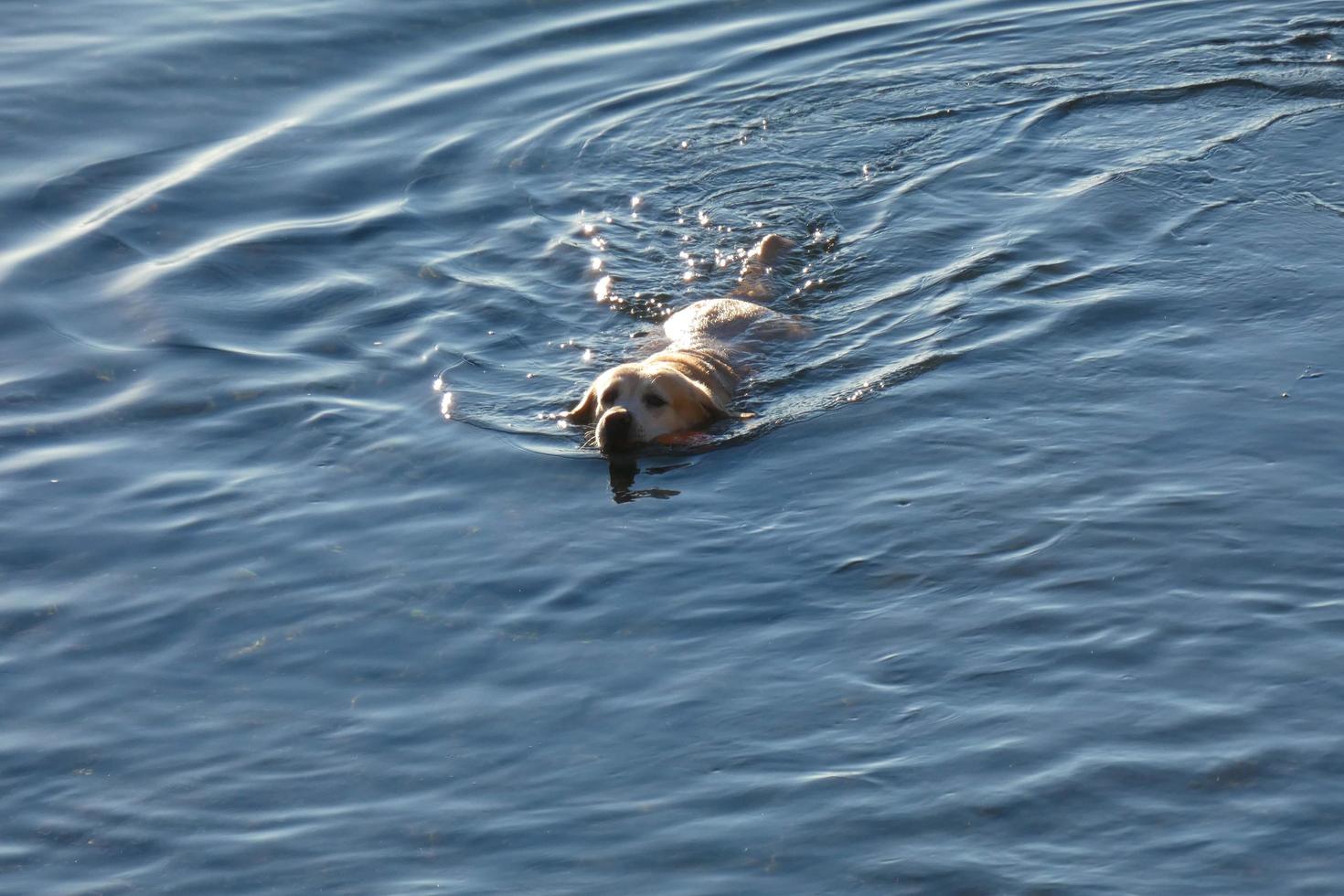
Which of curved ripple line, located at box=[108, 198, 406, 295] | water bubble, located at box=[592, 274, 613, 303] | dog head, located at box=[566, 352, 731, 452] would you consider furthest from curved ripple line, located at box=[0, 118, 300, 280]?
dog head, located at box=[566, 352, 731, 452]

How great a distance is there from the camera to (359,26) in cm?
1521

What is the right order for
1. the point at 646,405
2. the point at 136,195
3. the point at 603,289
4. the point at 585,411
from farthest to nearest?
1. the point at 136,195
2. the point at 603,289
3. the point at 585,411
4. the point at 646,405

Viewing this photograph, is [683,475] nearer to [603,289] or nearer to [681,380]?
[681,380]

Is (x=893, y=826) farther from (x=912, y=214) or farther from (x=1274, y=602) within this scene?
(x=912, y=214)

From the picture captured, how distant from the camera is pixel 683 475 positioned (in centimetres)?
824

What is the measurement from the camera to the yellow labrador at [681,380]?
831 centimetres

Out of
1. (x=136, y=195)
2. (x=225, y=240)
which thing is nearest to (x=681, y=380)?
(x=225, y=240)

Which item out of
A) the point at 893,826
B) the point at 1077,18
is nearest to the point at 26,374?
the point at 893,826

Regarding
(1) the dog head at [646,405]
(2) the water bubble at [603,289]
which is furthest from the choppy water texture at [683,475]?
(1) the dog head at [646,405]

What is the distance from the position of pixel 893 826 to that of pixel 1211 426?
10.8 ft

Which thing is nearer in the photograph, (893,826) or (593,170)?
(893,826)

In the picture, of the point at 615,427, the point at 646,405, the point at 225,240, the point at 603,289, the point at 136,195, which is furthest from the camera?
the point at 136,195

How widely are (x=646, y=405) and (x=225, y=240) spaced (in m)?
4.11

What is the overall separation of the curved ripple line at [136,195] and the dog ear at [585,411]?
4.21 meters
